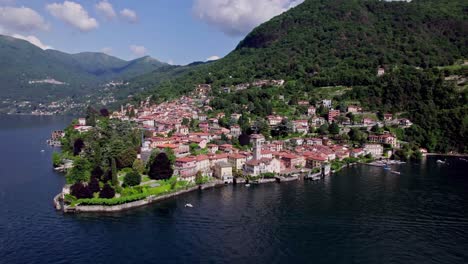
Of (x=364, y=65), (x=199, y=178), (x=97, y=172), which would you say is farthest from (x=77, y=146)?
(x=364, y=65)

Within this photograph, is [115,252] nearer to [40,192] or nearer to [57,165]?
[40,192]

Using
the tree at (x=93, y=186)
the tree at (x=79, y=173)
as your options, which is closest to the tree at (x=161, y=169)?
the tree at (x=93, y=186)

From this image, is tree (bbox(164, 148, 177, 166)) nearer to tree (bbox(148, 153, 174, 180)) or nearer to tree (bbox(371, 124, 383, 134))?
tree (bbox(148, 153, 174, 180))

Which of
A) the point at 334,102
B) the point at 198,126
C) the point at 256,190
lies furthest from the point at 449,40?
the point at 256,190

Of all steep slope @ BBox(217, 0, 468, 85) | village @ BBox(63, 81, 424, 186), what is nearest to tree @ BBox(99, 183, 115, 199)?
village @ BBox(63, 81, 424, 186)

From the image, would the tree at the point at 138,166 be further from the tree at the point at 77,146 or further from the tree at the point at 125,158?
the tree at the point at 77,146

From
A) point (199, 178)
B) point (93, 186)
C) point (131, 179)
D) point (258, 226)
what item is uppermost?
point (131, 179)

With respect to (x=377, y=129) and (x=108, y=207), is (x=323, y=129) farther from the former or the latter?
(x=108, y=207)
